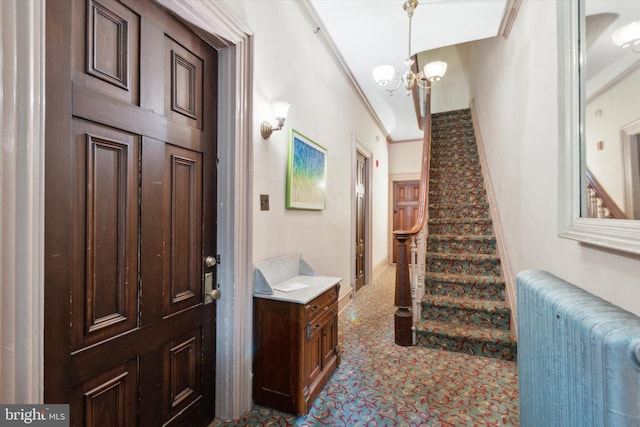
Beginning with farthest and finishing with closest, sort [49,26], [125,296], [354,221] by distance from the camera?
[354,221], [125,296], [49,26]

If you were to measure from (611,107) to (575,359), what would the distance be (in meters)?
0.98

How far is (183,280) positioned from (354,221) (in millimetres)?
2936

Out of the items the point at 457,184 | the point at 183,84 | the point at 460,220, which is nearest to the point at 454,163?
the point at 457,184

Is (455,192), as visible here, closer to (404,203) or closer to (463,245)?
(463,245)

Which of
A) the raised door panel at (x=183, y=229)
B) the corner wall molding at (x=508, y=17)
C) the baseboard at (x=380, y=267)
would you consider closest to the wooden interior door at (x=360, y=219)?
the baseboard at (x=380, y=267)

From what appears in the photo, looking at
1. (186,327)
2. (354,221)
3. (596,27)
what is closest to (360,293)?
(354,221)

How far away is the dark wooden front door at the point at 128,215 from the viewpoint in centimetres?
98

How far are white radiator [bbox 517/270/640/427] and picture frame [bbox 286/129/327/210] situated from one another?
5.52ft

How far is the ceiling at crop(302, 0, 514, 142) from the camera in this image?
97.6 inches

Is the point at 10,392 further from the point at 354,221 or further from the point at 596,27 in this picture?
the point at 354,221

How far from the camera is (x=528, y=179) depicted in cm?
230

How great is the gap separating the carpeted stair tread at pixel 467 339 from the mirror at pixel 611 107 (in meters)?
1.65

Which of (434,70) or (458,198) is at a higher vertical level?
(434,70)

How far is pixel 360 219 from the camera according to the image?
480cm
